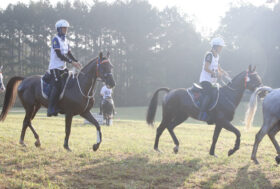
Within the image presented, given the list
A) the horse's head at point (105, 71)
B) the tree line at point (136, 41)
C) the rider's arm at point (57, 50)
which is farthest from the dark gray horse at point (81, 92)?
the tree line at point (136, 41)

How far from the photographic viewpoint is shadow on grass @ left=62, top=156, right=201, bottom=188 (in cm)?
547

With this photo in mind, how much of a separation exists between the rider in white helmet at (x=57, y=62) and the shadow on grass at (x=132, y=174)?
2016 millimetres

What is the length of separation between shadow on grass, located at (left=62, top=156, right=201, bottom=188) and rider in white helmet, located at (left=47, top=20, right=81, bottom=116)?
6.61 feet

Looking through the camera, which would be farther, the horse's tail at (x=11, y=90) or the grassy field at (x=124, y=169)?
the horse's tail at (x=11, y=90)

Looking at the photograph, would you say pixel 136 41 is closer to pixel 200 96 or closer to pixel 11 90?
pixel 11 90

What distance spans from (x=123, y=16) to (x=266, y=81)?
24.5m

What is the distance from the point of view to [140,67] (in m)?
47.5

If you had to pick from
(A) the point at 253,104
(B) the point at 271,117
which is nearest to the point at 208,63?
(A) the point at 253,104

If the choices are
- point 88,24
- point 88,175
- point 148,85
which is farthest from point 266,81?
point 88,175

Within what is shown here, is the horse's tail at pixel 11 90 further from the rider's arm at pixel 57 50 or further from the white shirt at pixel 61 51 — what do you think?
the rider's arm at pixel 57 50

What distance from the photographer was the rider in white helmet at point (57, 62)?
25.4 ft

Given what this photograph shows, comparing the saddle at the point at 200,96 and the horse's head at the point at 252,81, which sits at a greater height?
the horse's head at the point at 252,81

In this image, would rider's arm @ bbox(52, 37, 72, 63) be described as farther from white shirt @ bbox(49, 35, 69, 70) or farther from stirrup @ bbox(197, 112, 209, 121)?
stirrup @ bbox(197, 112, 209, 121)

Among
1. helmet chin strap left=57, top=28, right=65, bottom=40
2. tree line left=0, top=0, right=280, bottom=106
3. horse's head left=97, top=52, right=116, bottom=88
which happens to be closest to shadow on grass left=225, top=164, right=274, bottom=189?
horse's head left=97, top=52, right=116, bottom=88
